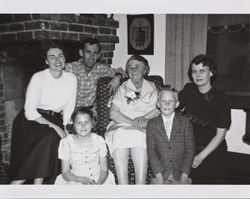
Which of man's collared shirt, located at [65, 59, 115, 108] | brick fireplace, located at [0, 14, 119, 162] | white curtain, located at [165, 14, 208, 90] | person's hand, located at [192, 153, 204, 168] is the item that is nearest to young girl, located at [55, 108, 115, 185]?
person's hand, located at [192, 153, 204, 168]

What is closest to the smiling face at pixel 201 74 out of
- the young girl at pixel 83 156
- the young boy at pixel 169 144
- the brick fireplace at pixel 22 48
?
the young boy at pixel 169 144

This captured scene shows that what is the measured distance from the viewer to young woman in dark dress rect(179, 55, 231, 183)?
1.84 metres

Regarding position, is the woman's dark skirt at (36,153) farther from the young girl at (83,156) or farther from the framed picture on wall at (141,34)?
the framed picture on wall at (141,34)

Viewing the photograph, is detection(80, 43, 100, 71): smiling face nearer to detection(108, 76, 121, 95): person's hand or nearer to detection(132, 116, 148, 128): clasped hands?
detection(108, 76, 121, 95): person's hand

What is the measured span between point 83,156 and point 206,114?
2.60 ft

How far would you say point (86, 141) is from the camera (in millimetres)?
1846

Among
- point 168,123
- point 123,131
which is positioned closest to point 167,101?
point 168,123

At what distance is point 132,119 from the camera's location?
6.96ft

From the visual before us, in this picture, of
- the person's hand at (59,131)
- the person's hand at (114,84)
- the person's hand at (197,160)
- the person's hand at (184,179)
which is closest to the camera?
the person's hand at (184,179)

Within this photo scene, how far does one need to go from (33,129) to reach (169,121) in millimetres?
851

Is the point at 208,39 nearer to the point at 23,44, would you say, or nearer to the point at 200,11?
the point at 200,11

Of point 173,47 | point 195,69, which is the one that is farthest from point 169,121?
point 173,47

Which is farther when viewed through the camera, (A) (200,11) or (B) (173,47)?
(B) (173,47)

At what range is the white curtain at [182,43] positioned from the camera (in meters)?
2.79
